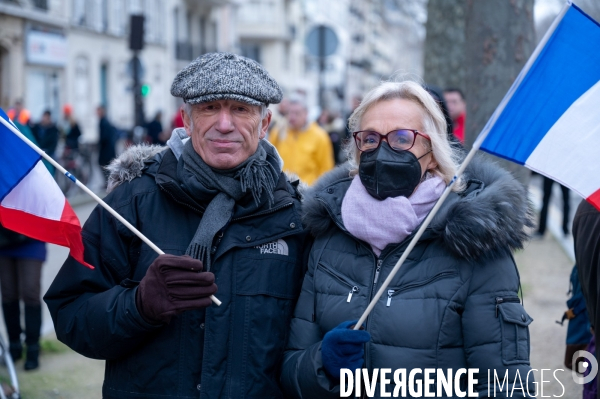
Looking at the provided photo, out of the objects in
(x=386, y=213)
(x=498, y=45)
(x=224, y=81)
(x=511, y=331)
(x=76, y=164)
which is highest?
(x=498, y=45)

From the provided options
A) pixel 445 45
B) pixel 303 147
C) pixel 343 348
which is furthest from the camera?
pixel 445 45

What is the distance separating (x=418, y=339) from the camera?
246cm

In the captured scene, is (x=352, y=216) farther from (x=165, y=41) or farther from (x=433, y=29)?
(x=165, y=41)

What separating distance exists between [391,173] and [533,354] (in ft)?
14.8

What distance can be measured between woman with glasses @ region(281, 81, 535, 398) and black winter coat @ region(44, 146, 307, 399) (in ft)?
0.44

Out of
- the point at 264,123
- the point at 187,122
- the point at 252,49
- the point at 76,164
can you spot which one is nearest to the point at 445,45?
the point at 264,123

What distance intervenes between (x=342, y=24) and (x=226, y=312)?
76177mm

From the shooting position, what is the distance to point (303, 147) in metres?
8.45

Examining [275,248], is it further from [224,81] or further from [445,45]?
[445,45]

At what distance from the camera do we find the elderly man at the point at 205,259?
8.96 feet

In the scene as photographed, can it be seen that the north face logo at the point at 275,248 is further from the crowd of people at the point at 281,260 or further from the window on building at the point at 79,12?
the window on building at the point at 79,12

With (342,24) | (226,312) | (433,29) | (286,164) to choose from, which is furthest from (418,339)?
(342,24)

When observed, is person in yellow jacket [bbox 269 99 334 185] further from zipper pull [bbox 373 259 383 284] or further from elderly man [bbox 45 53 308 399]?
zipper pull [bbox 373 259 383 284]

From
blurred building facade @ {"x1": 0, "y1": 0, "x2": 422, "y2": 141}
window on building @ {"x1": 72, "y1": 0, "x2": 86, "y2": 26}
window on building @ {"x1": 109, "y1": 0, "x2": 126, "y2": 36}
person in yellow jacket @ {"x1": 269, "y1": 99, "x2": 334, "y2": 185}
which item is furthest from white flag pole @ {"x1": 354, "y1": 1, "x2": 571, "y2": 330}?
window on building @ {"x1": 109, "y1": 0, "x2": 126, "y2": 36}
